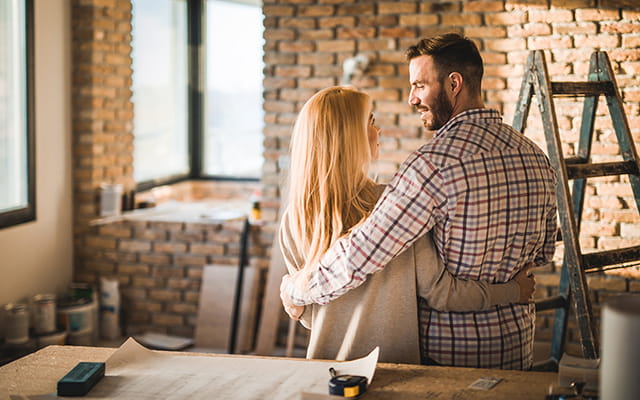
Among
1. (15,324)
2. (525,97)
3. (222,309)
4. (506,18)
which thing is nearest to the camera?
(525,97)

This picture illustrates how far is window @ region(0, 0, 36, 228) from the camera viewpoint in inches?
161

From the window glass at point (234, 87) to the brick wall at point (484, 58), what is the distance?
5.35ft

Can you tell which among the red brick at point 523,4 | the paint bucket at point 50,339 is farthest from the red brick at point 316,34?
the paint bucket at point 50,339

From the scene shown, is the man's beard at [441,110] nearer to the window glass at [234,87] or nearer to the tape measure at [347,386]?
the tape measure at [347,386]

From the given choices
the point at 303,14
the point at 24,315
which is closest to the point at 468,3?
the point at 303,14

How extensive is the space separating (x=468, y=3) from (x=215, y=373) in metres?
3.05

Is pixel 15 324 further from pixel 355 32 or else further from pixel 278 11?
pixel 355 32

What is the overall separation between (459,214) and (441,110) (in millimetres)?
305

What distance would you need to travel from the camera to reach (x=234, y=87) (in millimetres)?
6129

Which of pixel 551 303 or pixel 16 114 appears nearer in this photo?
pixel 551 303

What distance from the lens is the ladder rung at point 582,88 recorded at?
9.29 ft

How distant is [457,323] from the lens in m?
1.92

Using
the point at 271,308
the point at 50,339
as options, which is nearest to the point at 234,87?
the point at 271,308

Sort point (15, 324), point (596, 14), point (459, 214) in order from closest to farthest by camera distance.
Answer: point (459, 214) < point (15, 324) < point (596, 14)
